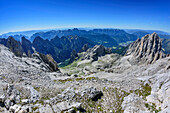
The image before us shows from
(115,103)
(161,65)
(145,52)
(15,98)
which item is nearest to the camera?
(15,98)

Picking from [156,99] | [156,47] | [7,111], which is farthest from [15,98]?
[156,47]

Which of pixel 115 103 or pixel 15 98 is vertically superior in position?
pixel 15 98

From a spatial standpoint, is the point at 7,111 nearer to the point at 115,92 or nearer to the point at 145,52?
the point at 115,92

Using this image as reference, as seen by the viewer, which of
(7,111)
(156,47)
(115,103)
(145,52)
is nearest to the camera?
(7,111)

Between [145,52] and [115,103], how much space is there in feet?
497

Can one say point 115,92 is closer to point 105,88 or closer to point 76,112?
point 105,88

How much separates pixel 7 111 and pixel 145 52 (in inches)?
6666

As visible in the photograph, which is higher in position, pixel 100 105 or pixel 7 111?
pixel 7 111

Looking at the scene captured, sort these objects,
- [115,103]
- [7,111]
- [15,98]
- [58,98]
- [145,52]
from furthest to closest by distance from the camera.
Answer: [145,52] → [115,103] → [58,98] → [15,98] → [7,111]

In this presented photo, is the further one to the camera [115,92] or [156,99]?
[115,92]

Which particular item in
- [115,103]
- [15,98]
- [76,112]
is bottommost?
[115,103]

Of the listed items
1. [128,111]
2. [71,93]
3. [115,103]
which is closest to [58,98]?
[71,93]

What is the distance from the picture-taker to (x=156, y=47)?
136875mm

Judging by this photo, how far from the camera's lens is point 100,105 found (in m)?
22.4
